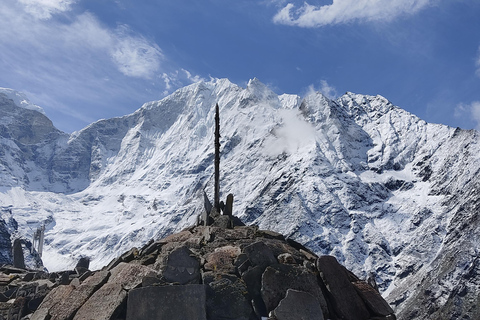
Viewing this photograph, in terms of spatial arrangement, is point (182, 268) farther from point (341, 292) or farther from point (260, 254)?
point (341, 292)

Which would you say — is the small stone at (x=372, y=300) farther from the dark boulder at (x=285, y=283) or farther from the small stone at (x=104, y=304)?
the small stone at (x=104, y=304)

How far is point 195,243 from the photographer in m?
17.3

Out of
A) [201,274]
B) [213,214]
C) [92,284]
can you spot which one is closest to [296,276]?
[201,274]

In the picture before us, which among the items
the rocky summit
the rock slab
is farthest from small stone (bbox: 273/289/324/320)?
the rock slab

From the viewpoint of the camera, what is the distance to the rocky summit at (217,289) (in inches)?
542

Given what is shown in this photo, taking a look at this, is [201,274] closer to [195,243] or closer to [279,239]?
[195,243]

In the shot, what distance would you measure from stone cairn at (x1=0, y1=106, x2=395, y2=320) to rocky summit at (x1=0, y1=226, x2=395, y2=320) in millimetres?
24

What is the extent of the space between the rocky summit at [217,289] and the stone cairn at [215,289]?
0.9 inches

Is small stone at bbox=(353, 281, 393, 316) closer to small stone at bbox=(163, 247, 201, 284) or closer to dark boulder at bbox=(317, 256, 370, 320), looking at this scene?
dark boulder at bbox=(317, 256, 370, 320)

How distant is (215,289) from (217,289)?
5 cm

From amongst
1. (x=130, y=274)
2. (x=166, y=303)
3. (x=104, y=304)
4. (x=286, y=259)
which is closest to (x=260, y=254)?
(x=286, y=259)

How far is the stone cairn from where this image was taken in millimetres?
13773

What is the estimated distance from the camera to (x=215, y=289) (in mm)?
14562

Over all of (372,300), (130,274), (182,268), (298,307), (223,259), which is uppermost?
(223,259)
